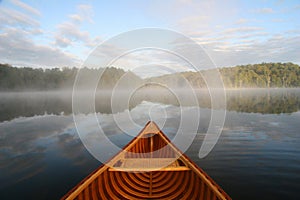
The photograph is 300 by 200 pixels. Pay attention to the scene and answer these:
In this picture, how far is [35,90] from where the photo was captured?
118m

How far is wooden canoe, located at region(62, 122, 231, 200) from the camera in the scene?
12.4 ft

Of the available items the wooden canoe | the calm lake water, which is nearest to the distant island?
the calm lake water

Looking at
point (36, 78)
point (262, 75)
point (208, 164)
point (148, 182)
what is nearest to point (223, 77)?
point (262, 75)

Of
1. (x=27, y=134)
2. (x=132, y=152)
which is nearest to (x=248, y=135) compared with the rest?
(x=132, y=152)

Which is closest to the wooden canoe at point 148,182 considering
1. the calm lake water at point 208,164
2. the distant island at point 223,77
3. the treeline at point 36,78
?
the calm lake water at point 208,164

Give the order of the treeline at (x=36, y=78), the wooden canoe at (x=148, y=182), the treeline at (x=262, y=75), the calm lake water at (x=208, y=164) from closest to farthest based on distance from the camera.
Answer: the wooden canoe at (x=148, y=182) → the calm lake water at (x=208, y=164) → the treeline at (x=36, y=78) → the treeline at (x=262, y=75)

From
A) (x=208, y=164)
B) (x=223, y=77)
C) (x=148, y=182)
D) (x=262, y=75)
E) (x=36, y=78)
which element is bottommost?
(x=208, y=164)

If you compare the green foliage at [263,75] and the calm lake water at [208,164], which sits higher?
the green foliage at [263,75]

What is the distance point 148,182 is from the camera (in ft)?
16.9

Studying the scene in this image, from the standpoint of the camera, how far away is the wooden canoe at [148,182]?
3.79 metres

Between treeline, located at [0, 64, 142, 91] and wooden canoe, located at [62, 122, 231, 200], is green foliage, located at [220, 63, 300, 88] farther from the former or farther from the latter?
wooden canoe, located at [62, 122, 231, 200]

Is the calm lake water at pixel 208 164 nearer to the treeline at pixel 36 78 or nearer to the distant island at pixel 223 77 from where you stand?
the treeline at pixel 36 78

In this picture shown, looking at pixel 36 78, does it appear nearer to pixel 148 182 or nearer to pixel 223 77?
pixel 148 182

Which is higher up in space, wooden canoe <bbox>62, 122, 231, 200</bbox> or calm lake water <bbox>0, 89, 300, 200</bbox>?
wooden canoe <bbox>62, 122, 231, 200</bbox>
